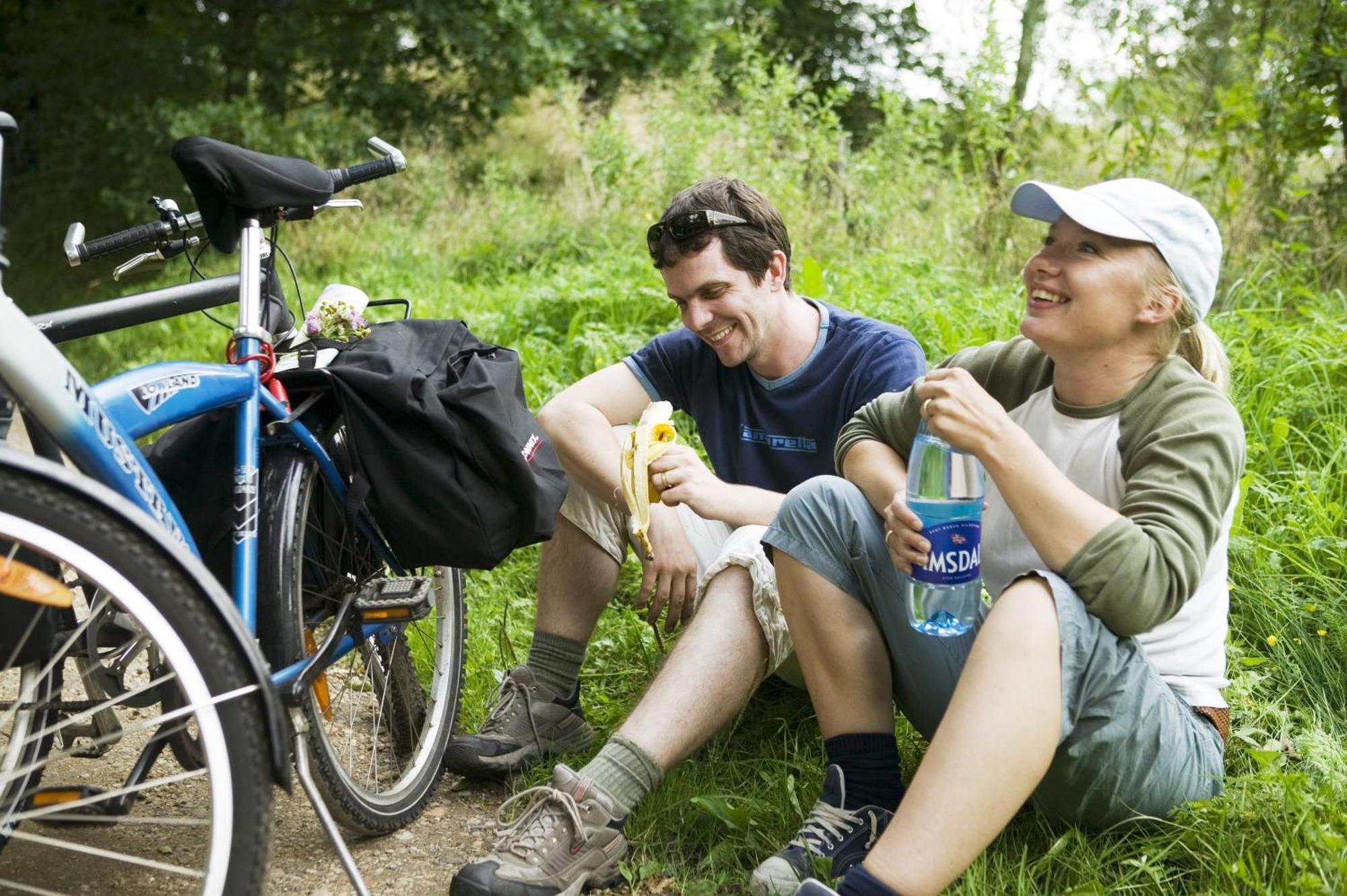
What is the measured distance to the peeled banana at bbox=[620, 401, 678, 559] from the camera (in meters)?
2.72

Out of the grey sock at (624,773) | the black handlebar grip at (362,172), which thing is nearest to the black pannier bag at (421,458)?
the black handlebar grip at (362,172)

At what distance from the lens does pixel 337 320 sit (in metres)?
2.77

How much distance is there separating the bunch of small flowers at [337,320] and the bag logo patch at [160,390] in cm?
66

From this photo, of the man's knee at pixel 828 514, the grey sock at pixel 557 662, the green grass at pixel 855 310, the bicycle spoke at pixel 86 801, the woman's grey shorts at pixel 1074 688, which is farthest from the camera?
the grey sock at pixel 557 662

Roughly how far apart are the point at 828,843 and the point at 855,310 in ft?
9.36

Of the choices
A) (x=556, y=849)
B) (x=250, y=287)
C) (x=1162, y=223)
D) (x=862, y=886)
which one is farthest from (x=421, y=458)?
(x=1162, y=223)

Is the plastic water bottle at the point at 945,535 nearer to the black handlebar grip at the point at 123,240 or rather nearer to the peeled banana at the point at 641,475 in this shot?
the peeled banana at the point at 641,475

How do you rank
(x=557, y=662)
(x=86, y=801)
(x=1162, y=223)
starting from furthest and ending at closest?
1. (x=557, y=662)
2. (x=1162, y=223)
3. (x=86, y=801)

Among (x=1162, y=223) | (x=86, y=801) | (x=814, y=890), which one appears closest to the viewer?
(x=86, y=801)

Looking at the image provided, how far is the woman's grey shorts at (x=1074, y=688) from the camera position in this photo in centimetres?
196

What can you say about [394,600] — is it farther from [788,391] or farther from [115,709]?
[788,391]

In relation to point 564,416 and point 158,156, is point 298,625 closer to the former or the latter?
point 564,416

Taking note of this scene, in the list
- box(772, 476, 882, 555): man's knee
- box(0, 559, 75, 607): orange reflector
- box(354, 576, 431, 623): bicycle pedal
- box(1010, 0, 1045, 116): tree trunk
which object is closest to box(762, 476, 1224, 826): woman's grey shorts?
box(772, 476, 882, 555): man's knee

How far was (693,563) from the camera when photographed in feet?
9.27
